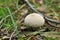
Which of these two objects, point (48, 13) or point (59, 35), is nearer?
point (59, 35)

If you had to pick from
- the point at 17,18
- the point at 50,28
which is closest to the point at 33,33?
the point at 50,28

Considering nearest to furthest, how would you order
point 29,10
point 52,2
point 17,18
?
1. point 17,18
2. point 29,10
3. point 52,2

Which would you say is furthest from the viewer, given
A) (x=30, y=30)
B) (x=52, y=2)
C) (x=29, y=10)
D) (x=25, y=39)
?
(x=52, y=2)

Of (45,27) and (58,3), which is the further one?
(58,3)

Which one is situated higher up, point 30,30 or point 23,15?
point 23,15

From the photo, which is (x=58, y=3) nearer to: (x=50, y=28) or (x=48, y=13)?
(x=48, y=13)

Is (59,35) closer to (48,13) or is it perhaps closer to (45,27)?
(45,27)

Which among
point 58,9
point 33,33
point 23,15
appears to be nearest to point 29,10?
point 23,15

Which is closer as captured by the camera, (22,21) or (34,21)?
→ (34,21)

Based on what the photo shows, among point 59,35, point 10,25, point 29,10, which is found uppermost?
point 29,10
